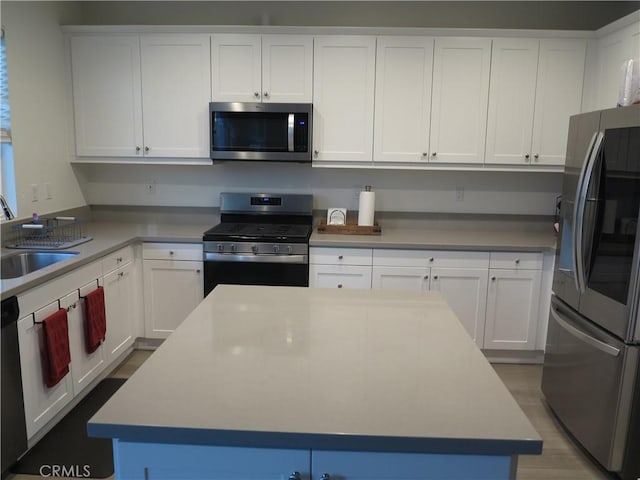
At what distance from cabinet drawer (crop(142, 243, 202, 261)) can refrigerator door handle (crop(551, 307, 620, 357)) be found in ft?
7.40

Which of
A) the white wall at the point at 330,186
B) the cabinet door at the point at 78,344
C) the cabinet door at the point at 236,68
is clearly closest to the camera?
the cabinet door at the point at 78,344

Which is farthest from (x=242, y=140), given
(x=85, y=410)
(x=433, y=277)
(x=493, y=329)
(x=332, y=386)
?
(x=332, y=386)

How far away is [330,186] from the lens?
3824 mm

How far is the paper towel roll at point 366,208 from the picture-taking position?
3.54 metres

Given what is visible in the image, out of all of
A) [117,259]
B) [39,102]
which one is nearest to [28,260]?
[117,259]

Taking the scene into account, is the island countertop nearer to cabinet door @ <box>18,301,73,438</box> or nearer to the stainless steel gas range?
cabinet door @ <box>18,301,73,438</box>

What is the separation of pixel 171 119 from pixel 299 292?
2.12m

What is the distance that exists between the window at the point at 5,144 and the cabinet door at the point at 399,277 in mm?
2331

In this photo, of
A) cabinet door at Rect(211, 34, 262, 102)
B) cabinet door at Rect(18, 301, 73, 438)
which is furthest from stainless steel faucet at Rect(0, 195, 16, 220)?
cabinet door at Rect(211, 34, 262, 102)

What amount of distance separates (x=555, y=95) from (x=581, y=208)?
1.37 meters

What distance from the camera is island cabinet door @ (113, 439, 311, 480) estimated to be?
40.2 inches

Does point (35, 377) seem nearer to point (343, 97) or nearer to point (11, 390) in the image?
point (11, 390)

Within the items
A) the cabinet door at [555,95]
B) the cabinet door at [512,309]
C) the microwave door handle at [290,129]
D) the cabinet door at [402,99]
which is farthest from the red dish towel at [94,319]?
the cabinet door at [555,95]

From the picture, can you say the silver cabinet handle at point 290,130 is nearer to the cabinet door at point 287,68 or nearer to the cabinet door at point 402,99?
the cabinet door at point 287,68
